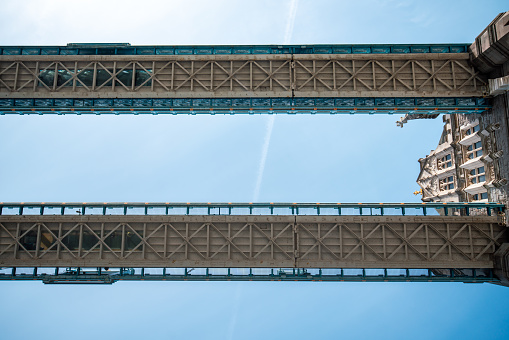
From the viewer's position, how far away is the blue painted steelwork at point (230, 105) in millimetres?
31952

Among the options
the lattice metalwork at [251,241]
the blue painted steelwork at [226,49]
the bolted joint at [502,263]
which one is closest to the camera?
the bolted joint at [502,263]

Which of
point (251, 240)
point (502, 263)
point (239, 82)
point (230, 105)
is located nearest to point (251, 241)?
point (251, 240)

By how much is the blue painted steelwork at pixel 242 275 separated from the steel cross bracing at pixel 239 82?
1591 centimetres

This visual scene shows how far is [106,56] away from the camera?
32.3 metres

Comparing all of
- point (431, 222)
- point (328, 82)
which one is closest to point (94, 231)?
point (328, 82)

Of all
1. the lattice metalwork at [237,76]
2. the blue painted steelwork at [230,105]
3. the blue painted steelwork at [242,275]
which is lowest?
the blue painted steelwork at [242,275]

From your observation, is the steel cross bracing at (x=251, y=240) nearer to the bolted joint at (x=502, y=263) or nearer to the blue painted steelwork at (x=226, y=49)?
the bolted joint at (x=502, y=263)

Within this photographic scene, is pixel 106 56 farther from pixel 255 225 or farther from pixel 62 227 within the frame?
pixel 255 225

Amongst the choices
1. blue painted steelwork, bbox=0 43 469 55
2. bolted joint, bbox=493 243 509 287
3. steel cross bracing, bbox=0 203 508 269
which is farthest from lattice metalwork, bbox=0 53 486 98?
bolted joint, bbox=493 243 509 287

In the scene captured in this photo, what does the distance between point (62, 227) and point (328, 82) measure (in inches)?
1171

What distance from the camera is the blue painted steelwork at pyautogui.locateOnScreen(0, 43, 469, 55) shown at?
3219 cm

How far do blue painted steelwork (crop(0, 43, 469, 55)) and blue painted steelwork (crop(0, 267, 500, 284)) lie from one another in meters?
21.7

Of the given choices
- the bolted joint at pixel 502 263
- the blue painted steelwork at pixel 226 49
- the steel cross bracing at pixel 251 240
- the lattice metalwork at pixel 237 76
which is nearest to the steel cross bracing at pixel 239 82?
the lattice metalwork at pixel 237 76

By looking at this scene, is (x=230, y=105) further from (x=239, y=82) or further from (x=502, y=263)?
(x=502, y=263)
